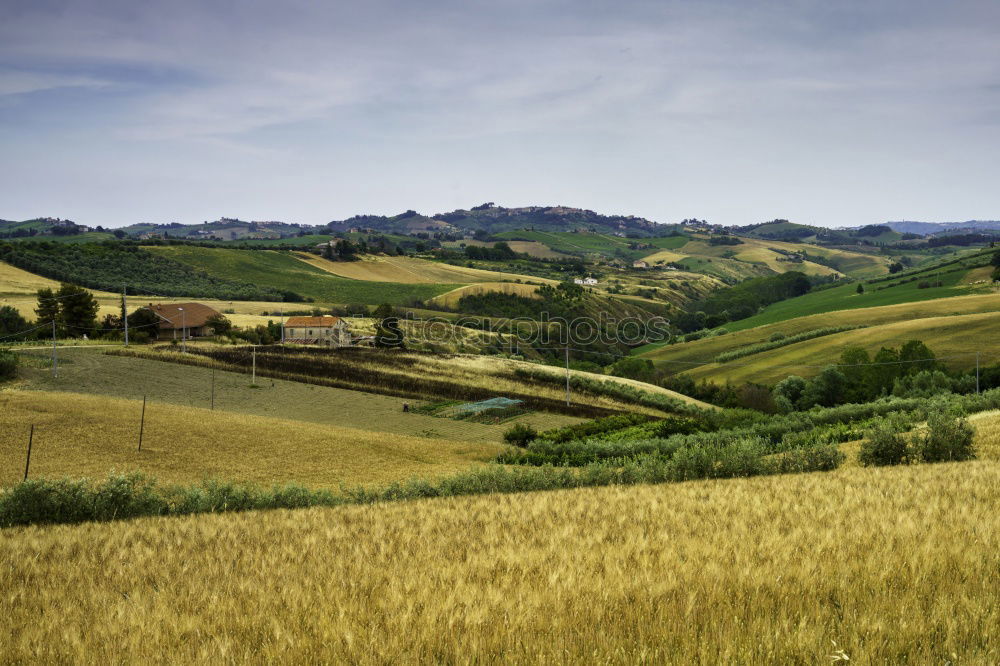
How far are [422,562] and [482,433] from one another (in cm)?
3685

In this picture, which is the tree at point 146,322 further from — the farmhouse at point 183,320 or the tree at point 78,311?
the tree at point 78,311

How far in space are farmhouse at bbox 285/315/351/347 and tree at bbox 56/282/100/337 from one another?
20.4 metres

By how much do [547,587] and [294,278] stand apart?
149 metres

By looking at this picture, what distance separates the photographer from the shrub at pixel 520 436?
144 ft

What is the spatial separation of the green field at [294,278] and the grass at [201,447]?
89.4 metres

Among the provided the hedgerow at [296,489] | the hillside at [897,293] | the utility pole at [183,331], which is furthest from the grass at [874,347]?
the hedgerow at [296,489]

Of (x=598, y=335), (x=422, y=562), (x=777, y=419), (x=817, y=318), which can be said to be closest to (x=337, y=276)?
(x=598, y=335)

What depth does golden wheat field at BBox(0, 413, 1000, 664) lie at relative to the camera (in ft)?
17.3

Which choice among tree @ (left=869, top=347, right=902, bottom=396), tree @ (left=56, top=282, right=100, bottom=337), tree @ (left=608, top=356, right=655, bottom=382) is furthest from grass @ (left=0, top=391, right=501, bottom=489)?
tree @ (left=608, top=356, right=655, bottom=382)

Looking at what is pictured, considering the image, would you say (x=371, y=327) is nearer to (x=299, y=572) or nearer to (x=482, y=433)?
(x=482, y=433)

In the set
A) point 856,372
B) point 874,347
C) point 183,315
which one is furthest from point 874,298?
point 183,315

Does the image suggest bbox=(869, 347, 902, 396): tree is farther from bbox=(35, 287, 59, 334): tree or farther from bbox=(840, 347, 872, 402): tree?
bbox=(35, 287, 59, 334): tree

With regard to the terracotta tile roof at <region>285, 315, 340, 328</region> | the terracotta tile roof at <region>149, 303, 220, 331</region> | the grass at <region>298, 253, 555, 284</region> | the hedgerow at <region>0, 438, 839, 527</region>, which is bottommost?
the hedgerow at <region>0, 438, 839, 527</region>

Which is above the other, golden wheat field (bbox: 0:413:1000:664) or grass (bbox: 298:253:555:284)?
grass (bbox: 298:253:555:284)
